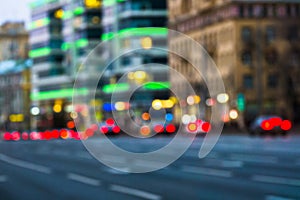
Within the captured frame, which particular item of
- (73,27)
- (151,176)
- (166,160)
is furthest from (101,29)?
(151,176)

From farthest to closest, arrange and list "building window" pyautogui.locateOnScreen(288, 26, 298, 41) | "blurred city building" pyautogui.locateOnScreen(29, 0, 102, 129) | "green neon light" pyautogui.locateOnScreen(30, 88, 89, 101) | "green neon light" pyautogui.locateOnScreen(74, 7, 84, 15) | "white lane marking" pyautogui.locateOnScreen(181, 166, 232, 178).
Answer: "green neon light" pyautogui.locateOnScreen(30, 88, 89, 101) < "blurred city building" pyautogui.locateOnScreen(29, 0, 102, 129) < "green neon light" pyautogui.locateOnScreen(74, 7, 84, 15) < "building window" pyautogui.locateOnScreen(288, 26, 298, 41) < "white lane marking" pyautogui.locateOnScreen(181, 166, 232, 178)

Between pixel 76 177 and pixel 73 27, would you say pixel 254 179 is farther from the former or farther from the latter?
pixel 73 27

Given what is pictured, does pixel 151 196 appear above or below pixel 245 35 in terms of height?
below

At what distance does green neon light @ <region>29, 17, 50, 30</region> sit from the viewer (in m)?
167

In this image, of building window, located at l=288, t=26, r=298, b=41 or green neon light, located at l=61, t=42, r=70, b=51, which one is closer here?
building window, located at l=288, t=26, r=298, b=41

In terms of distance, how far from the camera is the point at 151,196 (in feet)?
62.0

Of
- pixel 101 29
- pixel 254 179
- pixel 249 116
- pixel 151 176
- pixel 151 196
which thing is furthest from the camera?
pixel 101 29

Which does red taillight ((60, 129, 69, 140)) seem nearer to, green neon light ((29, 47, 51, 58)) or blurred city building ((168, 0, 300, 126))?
blurred city building ((168, 0, 300, 126))

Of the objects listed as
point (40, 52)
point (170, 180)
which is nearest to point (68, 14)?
point (40, 52)

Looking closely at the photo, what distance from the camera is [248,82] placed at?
105938 millimetres

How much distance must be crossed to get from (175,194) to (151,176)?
655 centimetres

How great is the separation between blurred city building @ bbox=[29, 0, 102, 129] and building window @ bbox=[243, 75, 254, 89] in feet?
129

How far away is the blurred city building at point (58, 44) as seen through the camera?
149125mm

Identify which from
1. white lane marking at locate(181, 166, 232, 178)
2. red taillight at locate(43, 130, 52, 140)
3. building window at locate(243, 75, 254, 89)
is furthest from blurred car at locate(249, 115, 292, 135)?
building window at locate(243, 75, 254, 89)
